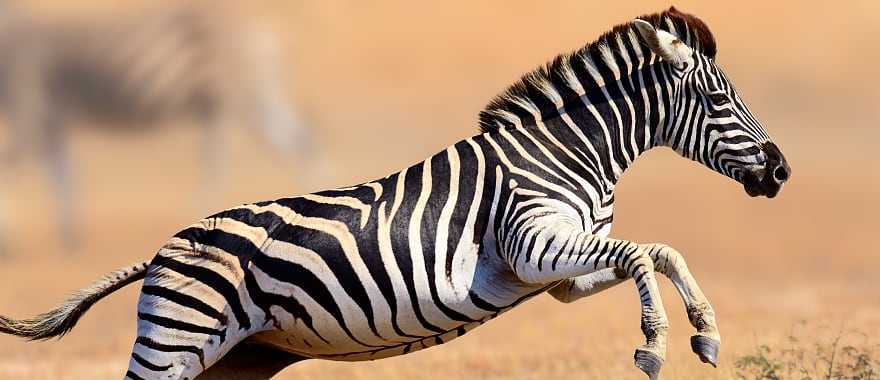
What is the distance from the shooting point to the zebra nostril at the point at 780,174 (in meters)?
7.02

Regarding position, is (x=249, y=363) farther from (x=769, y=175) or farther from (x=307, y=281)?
(x=769, y=175)

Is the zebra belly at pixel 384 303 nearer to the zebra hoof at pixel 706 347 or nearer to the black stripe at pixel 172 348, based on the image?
the black stripe at pixel 172 348

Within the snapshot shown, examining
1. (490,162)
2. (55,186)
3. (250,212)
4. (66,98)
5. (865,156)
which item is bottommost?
(250,212)

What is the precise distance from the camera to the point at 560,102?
7.27 meters

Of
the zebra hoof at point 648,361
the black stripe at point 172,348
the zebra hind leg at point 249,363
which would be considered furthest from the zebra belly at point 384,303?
the zebra hoof at point 648,361

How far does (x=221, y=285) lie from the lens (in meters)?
6.89

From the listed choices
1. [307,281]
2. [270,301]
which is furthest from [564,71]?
[270,301]

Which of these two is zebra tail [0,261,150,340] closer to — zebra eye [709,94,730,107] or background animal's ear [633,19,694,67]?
background animal's ear [633,19,694,67]

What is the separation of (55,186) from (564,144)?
2196 centimetres

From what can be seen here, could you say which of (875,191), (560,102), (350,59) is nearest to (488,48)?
(350,59)

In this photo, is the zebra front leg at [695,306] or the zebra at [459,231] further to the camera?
the zebra at [459,231]

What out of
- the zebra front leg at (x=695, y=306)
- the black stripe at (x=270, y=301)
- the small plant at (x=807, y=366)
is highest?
the small plant at (x=807, y=366)

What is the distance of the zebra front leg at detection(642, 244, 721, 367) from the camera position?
6273 mm

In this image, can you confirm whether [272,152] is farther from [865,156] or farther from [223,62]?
[865,156]
